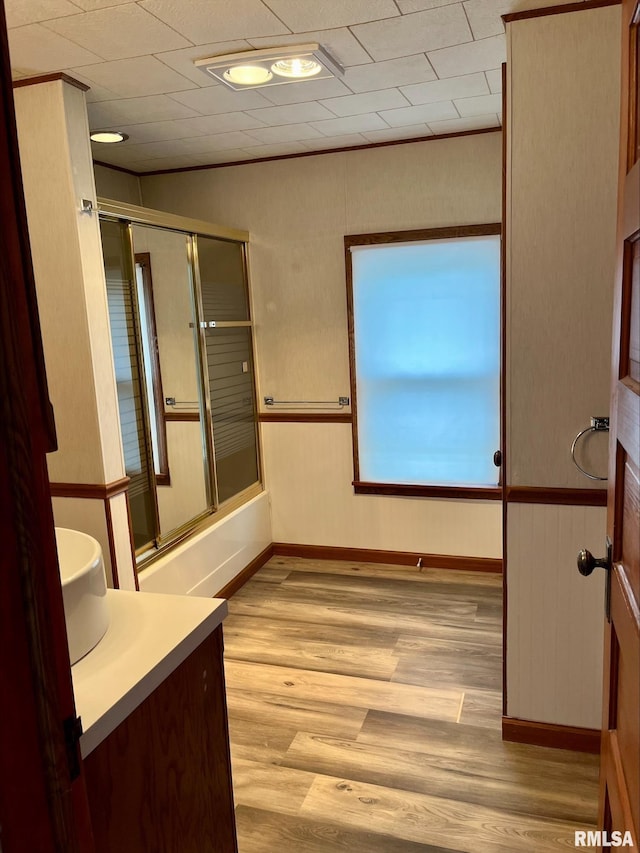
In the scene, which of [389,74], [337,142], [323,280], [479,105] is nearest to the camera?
[389,74]

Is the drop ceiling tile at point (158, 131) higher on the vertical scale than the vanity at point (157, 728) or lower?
higher

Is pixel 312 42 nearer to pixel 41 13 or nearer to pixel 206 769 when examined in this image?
pixel 41 13

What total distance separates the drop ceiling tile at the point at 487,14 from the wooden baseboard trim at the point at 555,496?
4.74ft

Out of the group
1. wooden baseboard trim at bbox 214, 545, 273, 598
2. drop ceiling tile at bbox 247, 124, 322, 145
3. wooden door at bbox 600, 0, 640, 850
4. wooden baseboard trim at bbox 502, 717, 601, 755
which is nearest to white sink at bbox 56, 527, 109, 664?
wooden door at bbox 600, 0, 640, 850

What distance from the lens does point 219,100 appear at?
264cm

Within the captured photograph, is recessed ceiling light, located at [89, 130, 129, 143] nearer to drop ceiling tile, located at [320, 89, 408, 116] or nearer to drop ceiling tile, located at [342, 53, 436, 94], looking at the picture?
drop ceiling tile, located at [320, 89, 408, 116]

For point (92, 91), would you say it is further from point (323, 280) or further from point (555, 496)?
point (555, 496)

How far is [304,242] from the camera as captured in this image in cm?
379

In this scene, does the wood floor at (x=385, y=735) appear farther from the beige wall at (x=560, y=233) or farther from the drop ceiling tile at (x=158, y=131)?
the drop ceiling tile at (x=158, y=131)

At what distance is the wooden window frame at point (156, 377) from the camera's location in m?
3.11

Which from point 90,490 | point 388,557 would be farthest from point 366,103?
point 388,557

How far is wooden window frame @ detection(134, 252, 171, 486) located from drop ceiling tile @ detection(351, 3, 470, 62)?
139 centimetres

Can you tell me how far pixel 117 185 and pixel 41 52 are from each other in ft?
5.37

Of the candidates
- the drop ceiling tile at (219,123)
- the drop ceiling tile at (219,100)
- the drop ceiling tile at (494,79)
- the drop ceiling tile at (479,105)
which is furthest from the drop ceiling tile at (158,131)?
the drop ceiling tile at (494,79)
